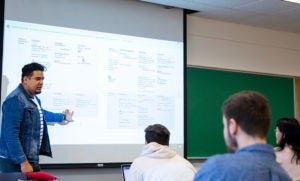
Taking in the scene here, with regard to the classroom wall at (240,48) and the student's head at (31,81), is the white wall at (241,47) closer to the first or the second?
the classroom wall at (240,48)

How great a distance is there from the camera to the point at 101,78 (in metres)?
4.38

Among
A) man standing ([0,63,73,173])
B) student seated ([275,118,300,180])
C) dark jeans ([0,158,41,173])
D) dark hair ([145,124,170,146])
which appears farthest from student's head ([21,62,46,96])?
student seated ([275,118,300,180])

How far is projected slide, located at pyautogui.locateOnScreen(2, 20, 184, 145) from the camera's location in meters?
4.04

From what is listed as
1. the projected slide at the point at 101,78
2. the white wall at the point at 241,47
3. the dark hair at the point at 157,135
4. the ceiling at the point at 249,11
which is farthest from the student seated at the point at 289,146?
the white wall at the point at 241,47

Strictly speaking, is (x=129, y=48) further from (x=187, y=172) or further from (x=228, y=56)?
(x=187, y=172)

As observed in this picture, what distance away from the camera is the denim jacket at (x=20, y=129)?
9.38ft

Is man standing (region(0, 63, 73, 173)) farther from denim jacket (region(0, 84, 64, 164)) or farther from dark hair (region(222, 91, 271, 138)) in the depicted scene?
dark hair (region(222, 91, 271, 138))

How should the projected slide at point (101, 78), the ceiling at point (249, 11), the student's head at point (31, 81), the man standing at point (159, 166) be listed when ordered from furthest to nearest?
the ceiling at point (249, 11) → the projected slide at point (101, 78) → the student's head at point (31, 81) → the man standing at point (159, 166)

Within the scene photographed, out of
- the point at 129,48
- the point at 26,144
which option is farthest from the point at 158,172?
the point at 129,48

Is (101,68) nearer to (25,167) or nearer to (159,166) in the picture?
(25,167)

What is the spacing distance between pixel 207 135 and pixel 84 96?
1661 millimetres

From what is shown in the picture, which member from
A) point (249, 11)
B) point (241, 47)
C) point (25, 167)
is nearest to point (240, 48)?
point (241, 47)

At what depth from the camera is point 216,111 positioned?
525 centimetres

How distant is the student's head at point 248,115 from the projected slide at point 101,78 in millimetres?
2946
